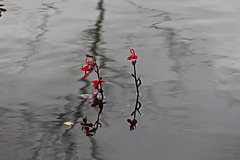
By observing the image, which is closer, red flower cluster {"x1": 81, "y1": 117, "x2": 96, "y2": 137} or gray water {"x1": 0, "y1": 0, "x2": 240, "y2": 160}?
gray water {"x1": 0, "y1": 0, "x2": 240, "y2": 160}

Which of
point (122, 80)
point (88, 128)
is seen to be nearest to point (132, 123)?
point (88, 128)

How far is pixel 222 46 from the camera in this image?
169 inches

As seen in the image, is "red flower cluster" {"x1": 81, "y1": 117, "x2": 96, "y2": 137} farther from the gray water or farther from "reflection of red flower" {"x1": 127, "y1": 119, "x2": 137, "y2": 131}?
"reflection of red flower" {"x1": 127, "y1": 119, "x2": 137, "y2": 131}

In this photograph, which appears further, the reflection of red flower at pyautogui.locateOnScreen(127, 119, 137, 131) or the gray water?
the reflection of red flower at pyautogui.locateOnScreen(127, 119, 137, 131)

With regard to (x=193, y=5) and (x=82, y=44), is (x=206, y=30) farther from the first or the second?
(x=82, y=44)

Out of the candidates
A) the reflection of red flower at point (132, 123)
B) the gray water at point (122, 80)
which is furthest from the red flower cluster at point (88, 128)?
the reflection of red flower at point (132, 123)

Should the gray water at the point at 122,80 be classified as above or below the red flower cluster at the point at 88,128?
above

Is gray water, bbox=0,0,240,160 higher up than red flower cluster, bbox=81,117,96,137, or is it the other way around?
gray water, bbox=0,0,240,160

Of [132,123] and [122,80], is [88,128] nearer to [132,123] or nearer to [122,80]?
[132,123]

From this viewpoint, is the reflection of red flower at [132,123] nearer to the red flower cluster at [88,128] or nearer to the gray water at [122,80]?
the gray water at [122,80]

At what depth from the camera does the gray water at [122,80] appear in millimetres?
2537

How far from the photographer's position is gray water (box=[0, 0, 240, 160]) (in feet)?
8.32

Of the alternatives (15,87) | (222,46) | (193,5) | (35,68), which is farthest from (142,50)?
(193,5)

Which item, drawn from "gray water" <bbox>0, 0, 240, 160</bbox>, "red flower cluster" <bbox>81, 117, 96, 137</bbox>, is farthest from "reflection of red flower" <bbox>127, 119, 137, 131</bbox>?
"red flower cluster" <bbox>81, 117, 96, 137</bbox>
